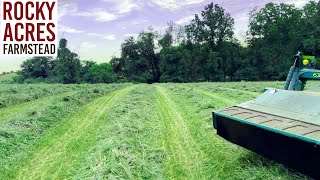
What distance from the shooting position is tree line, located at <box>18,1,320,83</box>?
192 feet

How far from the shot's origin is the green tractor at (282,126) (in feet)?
14.7

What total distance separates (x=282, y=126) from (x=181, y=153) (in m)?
2.67

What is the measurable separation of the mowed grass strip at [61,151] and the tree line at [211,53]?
48881 millimetres

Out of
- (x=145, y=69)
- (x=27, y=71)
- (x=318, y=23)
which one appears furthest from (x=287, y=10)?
(x=27, y=71)

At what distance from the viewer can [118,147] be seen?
6.84 m

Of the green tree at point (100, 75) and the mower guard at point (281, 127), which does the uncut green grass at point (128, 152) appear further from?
the green tree at point (100, 75)

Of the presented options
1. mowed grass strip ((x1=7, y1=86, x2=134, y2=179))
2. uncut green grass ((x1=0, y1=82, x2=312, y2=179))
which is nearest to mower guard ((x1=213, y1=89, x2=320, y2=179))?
uncut green grass ((x1=0, y1=82, x2=312, y2=179))

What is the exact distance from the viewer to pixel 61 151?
24.2 ft

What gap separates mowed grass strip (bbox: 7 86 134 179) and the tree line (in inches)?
1924

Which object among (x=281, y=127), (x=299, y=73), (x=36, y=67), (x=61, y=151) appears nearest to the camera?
(x=281, y=127)

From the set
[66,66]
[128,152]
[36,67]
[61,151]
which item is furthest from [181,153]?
[36,67]

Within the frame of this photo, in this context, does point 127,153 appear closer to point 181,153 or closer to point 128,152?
point 128,152

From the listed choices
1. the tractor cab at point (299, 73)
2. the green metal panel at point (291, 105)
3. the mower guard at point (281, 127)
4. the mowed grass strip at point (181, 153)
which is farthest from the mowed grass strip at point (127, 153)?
the tractor cab at point (299, 73)

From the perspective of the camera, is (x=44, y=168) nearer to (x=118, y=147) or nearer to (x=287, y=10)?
(x=118, y=147)
